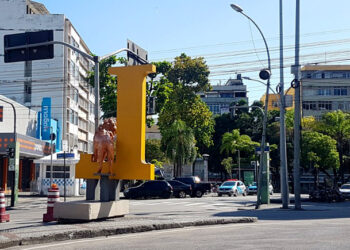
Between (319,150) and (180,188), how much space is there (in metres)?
25.5

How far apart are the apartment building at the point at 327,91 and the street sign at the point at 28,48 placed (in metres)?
61.6

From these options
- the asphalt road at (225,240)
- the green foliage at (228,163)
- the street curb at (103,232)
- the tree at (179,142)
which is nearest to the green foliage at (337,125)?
the green foliage at (228,163)

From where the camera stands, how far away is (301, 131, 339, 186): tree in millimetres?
57469

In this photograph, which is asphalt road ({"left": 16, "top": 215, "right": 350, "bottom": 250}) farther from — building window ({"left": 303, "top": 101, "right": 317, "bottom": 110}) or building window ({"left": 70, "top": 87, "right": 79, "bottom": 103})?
building window ({"left": 303, "top": 101, "right": 317, "bottom": 110})

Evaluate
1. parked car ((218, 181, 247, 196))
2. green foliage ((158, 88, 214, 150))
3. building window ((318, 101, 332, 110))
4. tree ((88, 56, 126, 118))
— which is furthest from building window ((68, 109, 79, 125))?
building window ((318, 101, 332, 110))

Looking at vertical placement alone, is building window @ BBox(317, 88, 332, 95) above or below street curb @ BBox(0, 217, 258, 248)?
above

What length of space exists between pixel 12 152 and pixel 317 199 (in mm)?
21887

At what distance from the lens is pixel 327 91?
7412 centimetres

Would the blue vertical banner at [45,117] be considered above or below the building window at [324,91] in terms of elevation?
below

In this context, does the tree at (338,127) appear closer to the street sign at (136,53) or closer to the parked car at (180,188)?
the parked car at (180,188)

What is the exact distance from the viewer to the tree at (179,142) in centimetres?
4678

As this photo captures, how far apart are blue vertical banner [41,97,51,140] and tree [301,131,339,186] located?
1223 inches

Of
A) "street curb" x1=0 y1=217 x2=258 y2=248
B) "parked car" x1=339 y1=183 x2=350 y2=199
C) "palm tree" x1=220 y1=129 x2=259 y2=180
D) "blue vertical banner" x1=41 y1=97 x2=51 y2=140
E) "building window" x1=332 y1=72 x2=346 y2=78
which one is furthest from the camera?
"building window" x1=332 y1=72 x2=346 y2=78

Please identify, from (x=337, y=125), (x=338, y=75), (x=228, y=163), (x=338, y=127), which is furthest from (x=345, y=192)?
(x=338, y=75)
